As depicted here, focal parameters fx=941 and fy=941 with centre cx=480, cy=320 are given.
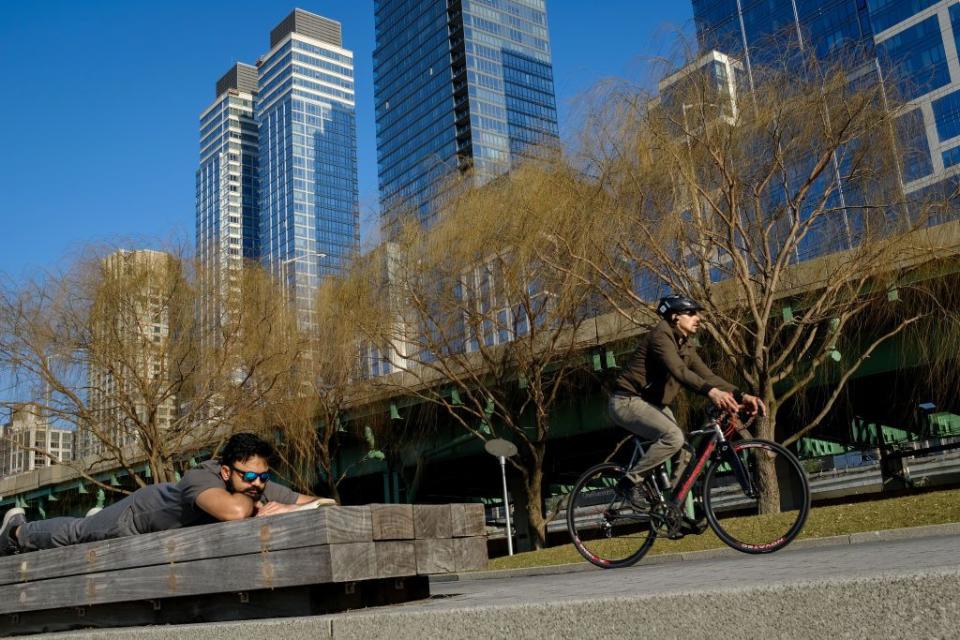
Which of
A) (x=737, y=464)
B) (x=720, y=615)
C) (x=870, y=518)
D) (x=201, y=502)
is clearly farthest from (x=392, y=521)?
(x=870, y=518)

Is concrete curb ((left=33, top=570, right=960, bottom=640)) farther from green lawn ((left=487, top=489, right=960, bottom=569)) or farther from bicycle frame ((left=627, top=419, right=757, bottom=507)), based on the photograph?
green lawn ((left=487, top=489, right=960, bottom=569))

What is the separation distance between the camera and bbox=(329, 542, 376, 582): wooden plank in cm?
396

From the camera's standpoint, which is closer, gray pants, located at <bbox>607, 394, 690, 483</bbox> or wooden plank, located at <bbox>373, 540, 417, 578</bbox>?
wooden plank, located at <bbox>373, 540, 417, 578</bbox>

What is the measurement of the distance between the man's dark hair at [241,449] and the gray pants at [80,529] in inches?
27.5

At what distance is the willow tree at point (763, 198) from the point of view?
15.8 meters

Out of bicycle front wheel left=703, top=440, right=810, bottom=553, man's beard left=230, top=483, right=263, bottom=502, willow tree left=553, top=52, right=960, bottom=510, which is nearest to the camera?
man's beard left=230, top=483, right=263, bottom=502

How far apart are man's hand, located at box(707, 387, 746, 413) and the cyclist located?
0.08 metres

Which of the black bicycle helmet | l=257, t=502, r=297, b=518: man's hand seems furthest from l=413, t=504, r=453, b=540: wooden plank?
the black bicycle helmet

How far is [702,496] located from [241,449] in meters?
3.26

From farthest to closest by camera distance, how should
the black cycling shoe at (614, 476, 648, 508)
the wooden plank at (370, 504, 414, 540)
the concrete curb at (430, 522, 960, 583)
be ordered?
the concrete curb at (430, 522, 960, 583)
the black cycling shoe at (614, 476, 648, 508)
the wooden plank at (370, 504, 414, 540)

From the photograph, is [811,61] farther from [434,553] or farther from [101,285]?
[101,285]

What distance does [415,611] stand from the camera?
343cm

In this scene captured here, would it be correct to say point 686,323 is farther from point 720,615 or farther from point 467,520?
point 720,615

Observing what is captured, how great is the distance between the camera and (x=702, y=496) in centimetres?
654
